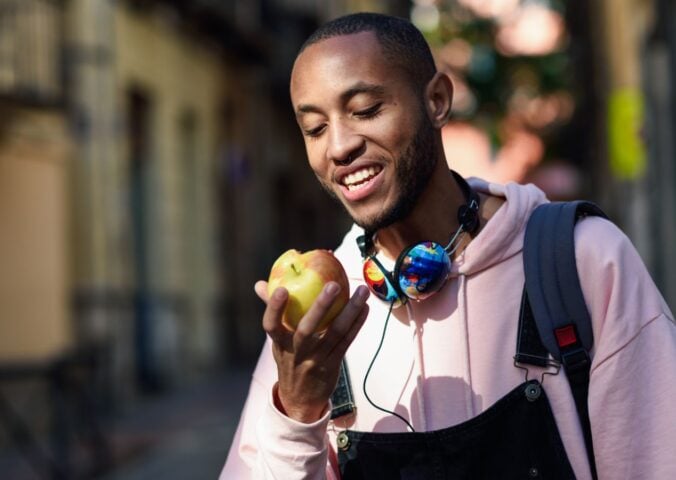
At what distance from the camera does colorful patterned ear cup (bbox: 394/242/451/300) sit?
8.55 ft

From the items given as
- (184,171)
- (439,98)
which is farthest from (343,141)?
(184,171)

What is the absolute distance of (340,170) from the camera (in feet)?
8.63

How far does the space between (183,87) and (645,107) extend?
27.2 ft

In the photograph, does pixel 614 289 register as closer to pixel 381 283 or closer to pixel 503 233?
pixel 503 233

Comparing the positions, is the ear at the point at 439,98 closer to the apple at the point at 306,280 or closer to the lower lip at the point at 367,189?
the lower lip at the point at 367,189

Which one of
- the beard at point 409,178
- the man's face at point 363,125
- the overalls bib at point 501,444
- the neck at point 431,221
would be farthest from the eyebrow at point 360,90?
the overalls bib at point 501,444

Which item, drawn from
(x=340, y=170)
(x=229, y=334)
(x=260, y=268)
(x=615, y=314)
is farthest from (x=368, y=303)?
(x=260, y=268)

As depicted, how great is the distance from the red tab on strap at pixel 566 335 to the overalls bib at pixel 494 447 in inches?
3.5

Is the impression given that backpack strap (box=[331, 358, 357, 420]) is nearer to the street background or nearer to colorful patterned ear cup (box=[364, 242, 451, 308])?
colorful patterned ear cup (box=[364, 242, 451, 308])

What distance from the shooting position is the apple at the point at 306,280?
251cm

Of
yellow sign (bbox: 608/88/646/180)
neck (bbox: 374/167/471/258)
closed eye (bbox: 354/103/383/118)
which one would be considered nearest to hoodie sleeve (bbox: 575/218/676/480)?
neck (bbox: 374/167/471/258)

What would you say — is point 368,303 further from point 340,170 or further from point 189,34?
point 189,34

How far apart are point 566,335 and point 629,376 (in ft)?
0.43

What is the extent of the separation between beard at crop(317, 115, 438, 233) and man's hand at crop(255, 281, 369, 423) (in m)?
0.19
